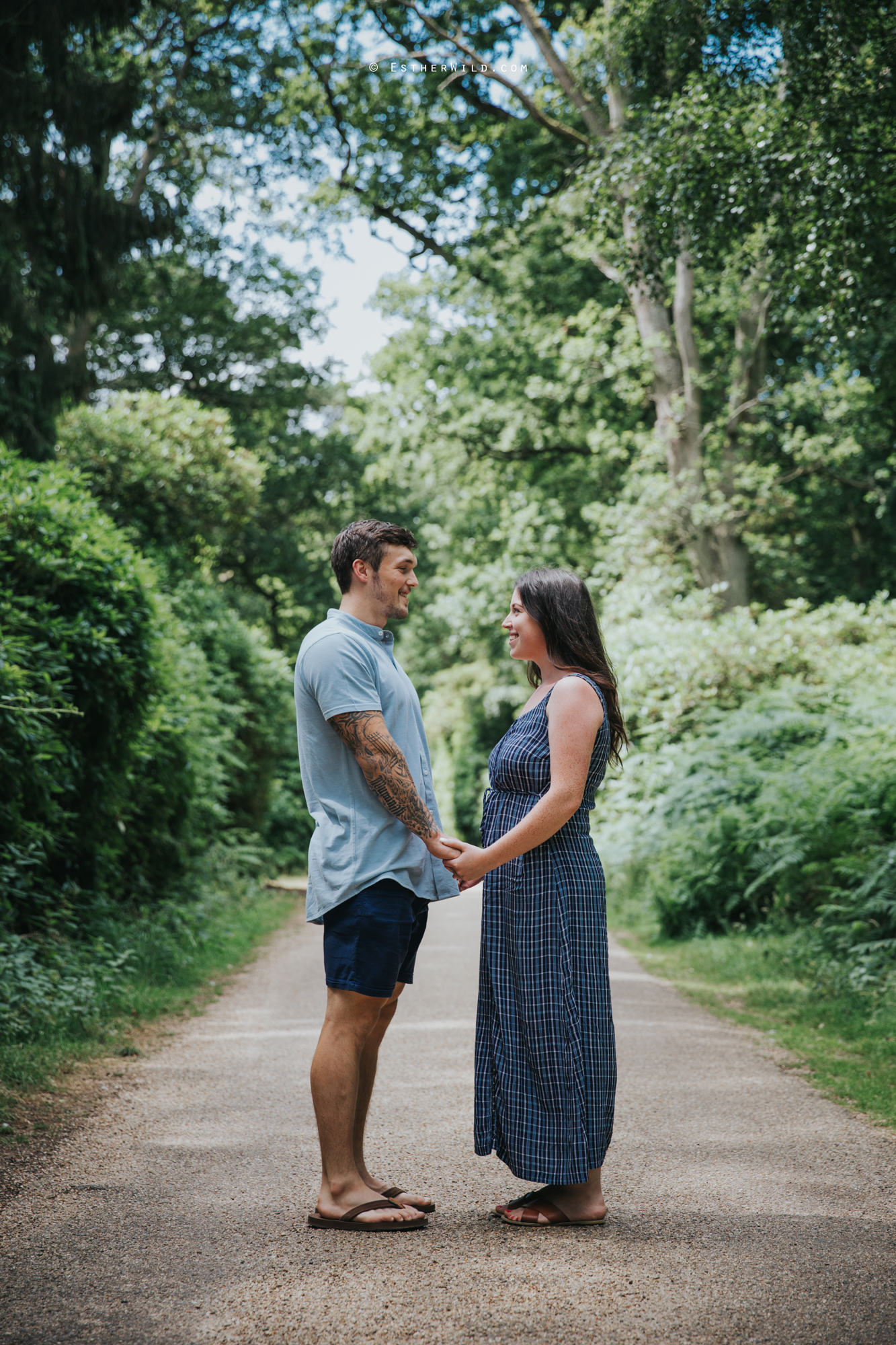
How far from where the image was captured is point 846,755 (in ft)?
28.8

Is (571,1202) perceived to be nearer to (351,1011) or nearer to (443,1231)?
(443,1231)

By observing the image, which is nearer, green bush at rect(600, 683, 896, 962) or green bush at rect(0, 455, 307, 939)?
green bush at rect(0, 455, 307, 939)

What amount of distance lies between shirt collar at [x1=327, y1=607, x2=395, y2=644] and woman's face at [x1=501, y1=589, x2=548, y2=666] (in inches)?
16.4

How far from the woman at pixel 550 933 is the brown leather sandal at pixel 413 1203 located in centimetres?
23

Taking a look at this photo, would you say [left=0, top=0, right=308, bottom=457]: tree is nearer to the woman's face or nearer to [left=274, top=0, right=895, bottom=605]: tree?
[left=274, top=0, right=895, bottom=605]: tree

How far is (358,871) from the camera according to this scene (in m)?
3.21

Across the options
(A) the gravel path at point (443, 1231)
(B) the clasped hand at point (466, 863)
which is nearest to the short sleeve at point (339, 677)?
(B) the clasped hand at point (466, 863)

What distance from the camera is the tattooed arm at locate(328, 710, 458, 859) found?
10.5ft

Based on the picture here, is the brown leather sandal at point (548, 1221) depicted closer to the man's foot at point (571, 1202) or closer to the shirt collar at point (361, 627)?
the man's foot at point (571, 1202)

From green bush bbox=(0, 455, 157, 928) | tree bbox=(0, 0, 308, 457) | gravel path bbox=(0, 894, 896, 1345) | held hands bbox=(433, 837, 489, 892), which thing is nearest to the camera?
gravel path bbox=(0, 894, 896, 1345)

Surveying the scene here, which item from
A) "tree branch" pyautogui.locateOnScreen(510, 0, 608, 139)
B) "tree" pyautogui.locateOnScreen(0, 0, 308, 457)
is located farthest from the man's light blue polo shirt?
"tree branch" pyautogui.locateOnScreen(510, 0, 608, 139)

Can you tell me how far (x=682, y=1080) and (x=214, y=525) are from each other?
13.2m

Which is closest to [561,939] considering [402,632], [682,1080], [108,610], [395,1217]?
[395,1217]

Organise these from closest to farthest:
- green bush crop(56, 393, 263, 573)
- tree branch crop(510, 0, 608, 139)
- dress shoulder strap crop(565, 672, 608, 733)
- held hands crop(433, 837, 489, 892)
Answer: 1. held hands crop(433, 837, 489, 892)
2. dress shoulder strap crop(565, 672, 608, 733)
3. green bush crop(56, 393, 263, 573)
4. tree branch crop(510, 0, 608, 139)
